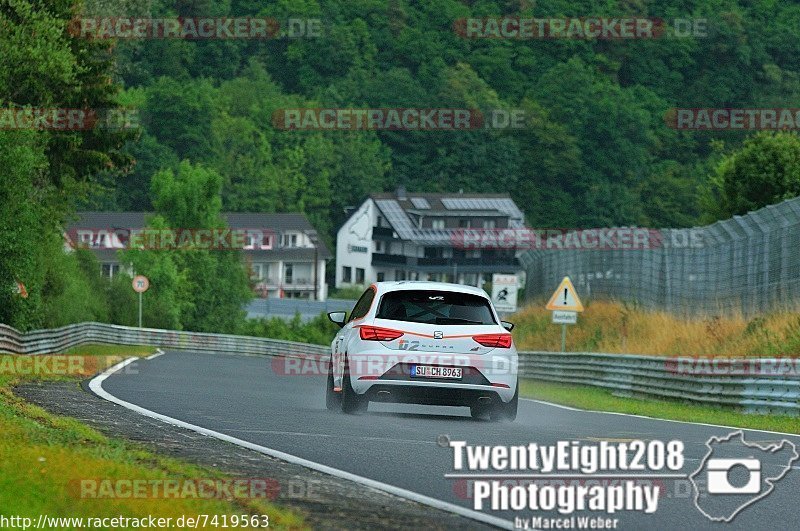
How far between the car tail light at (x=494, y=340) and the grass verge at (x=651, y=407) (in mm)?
3760

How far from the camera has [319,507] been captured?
9328mm

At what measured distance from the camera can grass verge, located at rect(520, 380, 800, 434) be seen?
810 inches

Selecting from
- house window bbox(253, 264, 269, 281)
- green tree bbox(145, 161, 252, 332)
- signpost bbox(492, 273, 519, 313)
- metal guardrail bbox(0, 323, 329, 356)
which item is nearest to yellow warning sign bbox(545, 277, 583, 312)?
signpost bbox(492, 273, 519, 313)

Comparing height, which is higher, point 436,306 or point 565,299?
point 565,299

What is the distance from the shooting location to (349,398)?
17234 millimetres

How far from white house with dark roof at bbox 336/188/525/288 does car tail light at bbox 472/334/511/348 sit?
429ft

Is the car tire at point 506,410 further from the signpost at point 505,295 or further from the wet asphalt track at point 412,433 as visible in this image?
the signpost at point 505,295

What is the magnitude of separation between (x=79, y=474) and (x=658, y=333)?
92.0 ft

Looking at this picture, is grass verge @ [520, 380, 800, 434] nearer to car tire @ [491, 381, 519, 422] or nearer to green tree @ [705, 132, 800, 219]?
car tire @ [491, 381, 519, 422]

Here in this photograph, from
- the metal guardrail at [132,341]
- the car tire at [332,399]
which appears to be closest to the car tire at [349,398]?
the car tire at [332,399]

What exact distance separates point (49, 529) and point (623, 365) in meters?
23.0

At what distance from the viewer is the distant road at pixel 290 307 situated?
418 feet

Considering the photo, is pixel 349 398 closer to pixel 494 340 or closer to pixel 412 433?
pixel 494 340

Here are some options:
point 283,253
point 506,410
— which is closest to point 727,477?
point 506,410
